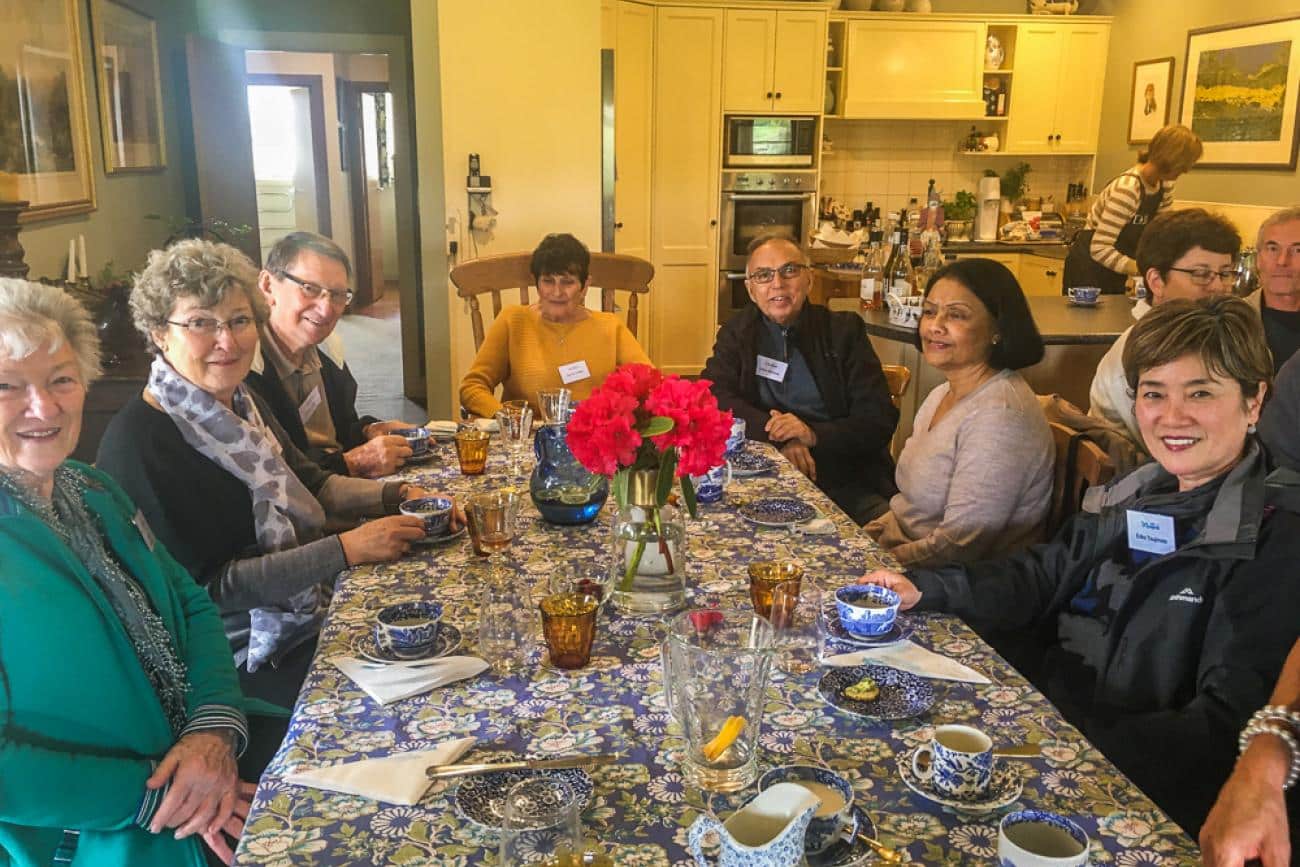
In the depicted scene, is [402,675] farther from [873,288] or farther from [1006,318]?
[873,288]

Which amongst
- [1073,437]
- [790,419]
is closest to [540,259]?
[790,419]

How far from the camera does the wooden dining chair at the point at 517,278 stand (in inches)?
145

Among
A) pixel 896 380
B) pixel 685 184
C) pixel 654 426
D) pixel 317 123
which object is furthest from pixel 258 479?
pixel 317 123

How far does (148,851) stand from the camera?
139 cm

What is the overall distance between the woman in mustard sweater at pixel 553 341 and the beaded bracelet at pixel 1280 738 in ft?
7.27

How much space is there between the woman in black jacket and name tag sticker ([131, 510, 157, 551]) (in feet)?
3.85

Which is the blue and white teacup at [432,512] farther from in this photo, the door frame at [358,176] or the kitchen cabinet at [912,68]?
the door frame at [358,176]

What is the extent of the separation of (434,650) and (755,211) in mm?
5425

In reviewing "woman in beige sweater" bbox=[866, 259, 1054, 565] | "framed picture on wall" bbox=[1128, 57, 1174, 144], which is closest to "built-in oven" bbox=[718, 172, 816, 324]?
"framed picture on wall" bbox=[1128, 57, 1174, 144]

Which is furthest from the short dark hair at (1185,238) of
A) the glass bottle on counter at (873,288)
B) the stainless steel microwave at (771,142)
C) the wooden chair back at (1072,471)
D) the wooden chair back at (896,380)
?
the stainless steel microwave at (771,142)

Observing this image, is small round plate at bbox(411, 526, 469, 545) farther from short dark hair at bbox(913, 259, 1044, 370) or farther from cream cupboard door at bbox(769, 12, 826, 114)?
cream cupboard door at bbox(769, 12, 826, 114)

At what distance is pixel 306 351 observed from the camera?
8.37 ft

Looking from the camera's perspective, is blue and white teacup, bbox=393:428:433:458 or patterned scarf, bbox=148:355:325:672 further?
blue and white teacup, bbox=393:428:433:458

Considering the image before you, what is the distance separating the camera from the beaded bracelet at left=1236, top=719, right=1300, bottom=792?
122cm
